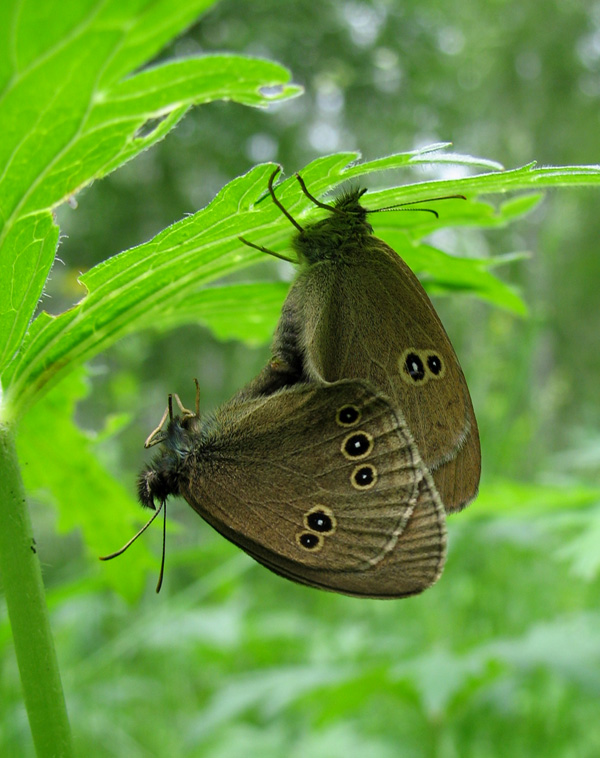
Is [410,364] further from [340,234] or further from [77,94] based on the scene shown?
[77,94]

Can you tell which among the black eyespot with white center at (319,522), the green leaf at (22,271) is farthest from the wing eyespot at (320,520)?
the green leaf at (22,271)

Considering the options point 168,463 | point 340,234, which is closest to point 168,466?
point 168,463

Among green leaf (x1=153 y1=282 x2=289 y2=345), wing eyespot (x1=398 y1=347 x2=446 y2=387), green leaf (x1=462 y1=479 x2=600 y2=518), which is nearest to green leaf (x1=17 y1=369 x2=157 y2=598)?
green leaf (x1=153 y1=282 x2=289 y2=345)

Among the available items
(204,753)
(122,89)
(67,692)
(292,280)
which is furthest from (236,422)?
(204,753)

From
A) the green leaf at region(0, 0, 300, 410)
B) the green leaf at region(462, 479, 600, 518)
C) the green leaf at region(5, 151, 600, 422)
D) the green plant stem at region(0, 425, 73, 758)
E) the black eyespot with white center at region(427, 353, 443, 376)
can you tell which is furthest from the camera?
the green leaf at region(462, 479, 600, 518)

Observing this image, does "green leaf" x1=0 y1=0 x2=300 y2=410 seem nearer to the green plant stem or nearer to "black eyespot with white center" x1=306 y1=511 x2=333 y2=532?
the green plant stem

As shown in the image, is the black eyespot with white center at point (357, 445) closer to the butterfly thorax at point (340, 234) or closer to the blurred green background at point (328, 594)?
the butterfly thorax at point (340, 234)
